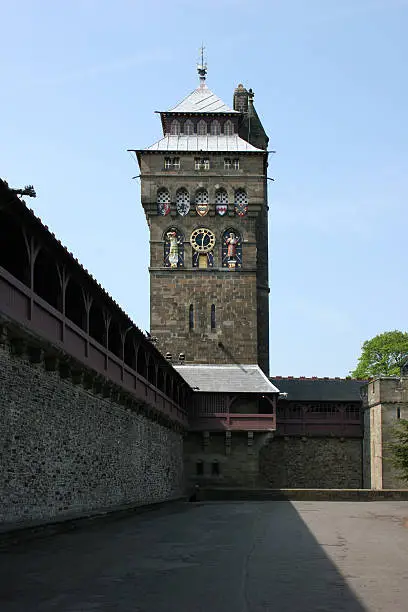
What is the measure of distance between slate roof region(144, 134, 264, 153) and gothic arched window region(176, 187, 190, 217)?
2480mm

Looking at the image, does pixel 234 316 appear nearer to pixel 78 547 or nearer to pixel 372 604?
pixel 78 547

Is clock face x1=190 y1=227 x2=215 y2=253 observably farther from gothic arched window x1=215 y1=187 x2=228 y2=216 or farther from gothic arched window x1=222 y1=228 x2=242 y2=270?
gothic arched window x1=215 y1=187 x2=228 y2=216

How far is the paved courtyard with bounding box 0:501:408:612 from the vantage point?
33.1 ft

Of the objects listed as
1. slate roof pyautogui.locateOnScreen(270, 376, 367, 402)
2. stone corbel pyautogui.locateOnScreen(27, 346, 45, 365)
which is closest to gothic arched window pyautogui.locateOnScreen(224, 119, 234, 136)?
slate roof pyautogui.locateOnScreen(270, 376, 367, 402)

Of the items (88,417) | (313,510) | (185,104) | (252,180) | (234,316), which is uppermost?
(185,104)

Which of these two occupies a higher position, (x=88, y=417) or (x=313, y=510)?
(x=88, y=417)

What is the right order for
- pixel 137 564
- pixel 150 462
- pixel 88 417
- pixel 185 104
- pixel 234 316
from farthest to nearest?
pixel 185 104 → pixel 234 316 → pixel 150 462 → pixel 88 417 → pixel 137 564

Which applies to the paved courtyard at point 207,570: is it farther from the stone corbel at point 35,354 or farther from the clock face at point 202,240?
the clock face at point 202,240

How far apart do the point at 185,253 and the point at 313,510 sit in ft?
79.3

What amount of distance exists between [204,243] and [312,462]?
13793mm

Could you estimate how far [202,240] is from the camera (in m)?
54.0

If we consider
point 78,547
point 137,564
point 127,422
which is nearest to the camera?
point 137,564

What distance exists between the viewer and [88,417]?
24.6 metres

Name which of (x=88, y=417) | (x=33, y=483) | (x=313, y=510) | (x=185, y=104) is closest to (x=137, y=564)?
(x=33, y=483)
